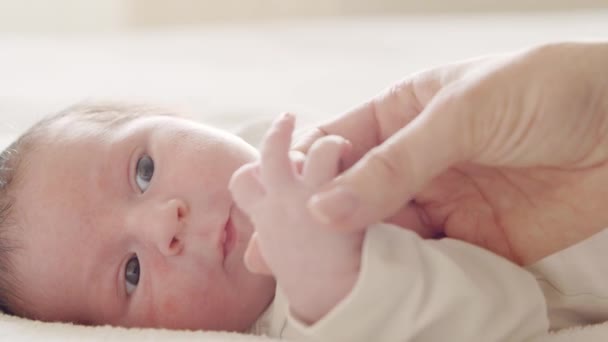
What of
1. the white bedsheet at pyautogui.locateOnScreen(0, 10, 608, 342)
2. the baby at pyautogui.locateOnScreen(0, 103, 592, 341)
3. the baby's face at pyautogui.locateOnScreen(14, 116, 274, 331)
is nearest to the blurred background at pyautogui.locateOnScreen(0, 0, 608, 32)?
the white bedsheet at pyautogui.locateOnScreen(0, 10, 608, 342)

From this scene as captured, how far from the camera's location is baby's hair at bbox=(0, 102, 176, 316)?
94 centimetres

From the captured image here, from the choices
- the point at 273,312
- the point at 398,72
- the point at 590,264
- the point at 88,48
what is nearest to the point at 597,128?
the point at 590,264

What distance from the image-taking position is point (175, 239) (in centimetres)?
87

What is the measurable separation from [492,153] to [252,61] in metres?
1.25

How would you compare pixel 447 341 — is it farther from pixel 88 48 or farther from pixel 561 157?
pixel 88 48

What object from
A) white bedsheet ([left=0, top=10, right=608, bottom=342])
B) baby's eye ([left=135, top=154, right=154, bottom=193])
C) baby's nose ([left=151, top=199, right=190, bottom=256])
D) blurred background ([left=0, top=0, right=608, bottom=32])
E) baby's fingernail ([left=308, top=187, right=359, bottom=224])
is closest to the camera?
baby's fingernail ([left=308, top=187, right=359, bottom=224])

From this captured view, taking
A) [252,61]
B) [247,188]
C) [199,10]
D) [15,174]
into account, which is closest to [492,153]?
[247,188]

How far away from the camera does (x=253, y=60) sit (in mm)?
1879

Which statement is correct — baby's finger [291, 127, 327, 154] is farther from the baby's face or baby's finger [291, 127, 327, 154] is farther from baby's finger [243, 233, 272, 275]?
baby's finger [243, 233, 272, 275]

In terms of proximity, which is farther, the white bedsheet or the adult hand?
the white bedsheet

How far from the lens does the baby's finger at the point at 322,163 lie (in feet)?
2.10

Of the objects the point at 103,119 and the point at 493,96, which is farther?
the point at 103,119

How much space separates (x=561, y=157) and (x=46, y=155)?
0.65 meters

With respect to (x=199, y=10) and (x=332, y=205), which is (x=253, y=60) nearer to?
(x=199, y=10)
